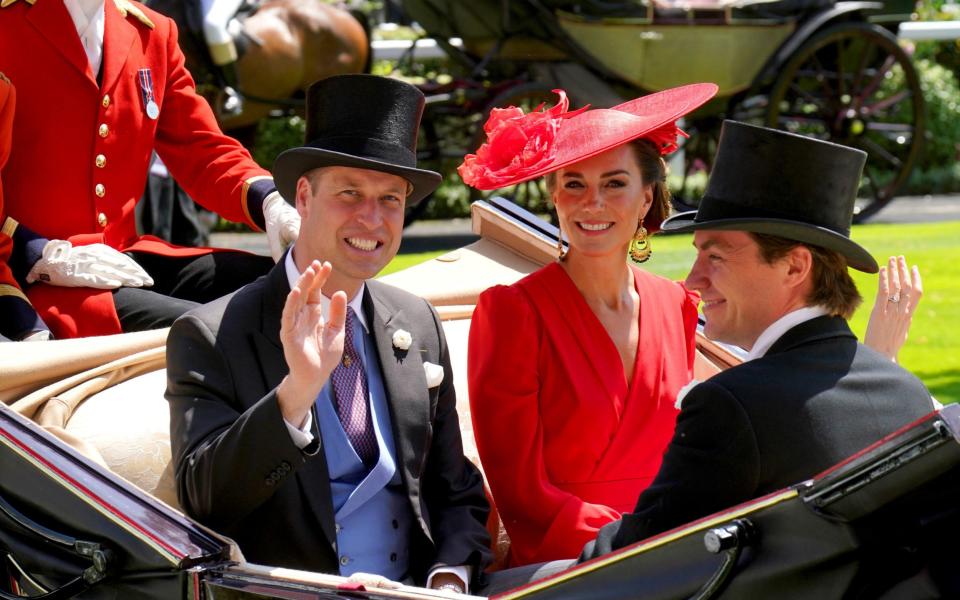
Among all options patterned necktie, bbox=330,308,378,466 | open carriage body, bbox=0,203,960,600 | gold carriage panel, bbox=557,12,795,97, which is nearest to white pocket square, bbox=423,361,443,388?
patterned necktie, bbox=330,308,378,466

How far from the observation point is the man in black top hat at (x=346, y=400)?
2.24m

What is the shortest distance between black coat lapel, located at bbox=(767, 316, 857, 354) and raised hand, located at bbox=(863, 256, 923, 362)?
0.64 metres

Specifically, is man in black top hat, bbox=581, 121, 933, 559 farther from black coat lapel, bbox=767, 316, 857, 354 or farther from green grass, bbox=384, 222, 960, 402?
green grass, bbox=384, 222, 960, 402

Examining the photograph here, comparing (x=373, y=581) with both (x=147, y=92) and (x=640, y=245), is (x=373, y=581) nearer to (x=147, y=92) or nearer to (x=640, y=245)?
(x=640, y=245)

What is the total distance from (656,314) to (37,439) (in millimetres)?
1209

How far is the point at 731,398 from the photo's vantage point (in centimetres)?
192

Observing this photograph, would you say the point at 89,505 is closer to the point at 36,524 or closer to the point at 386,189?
the point at 36,524

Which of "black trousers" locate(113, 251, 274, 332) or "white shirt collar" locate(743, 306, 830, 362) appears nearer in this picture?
"white shirt collar" locate(743, 306, 830, 362)

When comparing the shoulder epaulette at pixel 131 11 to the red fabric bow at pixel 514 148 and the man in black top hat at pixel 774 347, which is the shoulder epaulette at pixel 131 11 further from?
the man in black top hat at pixel 774 347

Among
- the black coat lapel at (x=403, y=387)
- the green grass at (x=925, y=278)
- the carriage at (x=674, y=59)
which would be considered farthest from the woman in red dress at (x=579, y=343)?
the carriage at (x=674, y=59)

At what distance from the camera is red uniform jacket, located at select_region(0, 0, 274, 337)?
2967mm

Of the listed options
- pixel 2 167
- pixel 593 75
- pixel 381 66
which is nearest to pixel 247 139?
pixel 593 75

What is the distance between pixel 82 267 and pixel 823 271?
153 centimetres

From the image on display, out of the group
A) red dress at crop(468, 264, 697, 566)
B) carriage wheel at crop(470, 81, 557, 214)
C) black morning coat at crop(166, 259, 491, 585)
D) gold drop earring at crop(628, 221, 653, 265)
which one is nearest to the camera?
black morning coat at crop(166, 259, 491, 585)
